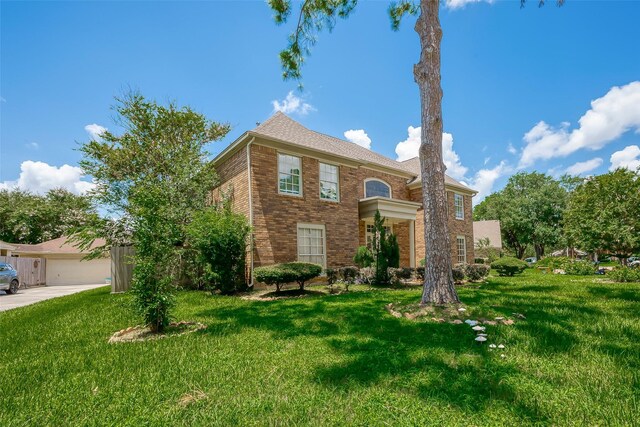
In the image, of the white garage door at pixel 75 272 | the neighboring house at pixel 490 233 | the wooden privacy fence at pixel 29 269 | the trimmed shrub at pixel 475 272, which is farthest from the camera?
the neighboring house at pixel 490 233

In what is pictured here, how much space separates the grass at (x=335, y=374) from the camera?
234 cm

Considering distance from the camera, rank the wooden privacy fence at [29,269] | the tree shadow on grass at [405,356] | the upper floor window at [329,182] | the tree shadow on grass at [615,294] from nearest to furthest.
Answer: the tree shadow on grass at [405,356], the tree shadow on grass at [615,294], the upper floor window at [329,182], the wooden privacy fence at [29,269]

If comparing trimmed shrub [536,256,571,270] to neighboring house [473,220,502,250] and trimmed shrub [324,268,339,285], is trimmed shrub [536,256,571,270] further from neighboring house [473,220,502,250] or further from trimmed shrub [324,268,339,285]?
trimmed shrub [324,268,339,285]

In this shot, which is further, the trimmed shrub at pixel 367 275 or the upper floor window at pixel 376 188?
the upper floor window at pixel 376 188

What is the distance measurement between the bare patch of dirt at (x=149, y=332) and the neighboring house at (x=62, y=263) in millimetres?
22367

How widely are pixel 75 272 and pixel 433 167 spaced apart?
2814 cm

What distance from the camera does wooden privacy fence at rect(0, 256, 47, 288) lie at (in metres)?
19.3

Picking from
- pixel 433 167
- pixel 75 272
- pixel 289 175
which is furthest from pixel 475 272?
pixel 75 272

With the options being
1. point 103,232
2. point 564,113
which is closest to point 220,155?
point 103,232

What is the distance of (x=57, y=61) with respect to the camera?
7.88 metres

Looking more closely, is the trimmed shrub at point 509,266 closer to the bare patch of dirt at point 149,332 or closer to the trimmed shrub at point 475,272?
the trimmed shrub at point 475,272

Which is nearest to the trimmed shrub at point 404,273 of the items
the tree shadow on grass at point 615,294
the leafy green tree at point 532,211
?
the tree shadow on grass at point 615,294

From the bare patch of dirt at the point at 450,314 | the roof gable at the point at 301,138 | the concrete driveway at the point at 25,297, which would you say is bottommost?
the concrete driveway at the point at 25,297

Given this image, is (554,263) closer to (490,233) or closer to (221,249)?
(490,233)
